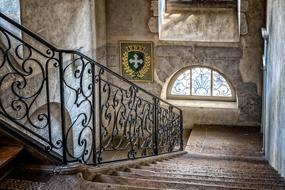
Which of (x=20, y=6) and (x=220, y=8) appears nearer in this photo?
(x=20, y=6)

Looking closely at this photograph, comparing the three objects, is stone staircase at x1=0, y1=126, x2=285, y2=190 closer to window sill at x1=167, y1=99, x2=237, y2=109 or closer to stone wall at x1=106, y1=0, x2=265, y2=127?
window sill at x1=167, y1=99, x2=237, y2=109

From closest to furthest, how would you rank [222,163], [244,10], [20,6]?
[20,6] < [222,163] < [244,10]

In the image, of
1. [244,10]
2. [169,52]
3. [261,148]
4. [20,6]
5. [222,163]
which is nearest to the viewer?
[20,6]

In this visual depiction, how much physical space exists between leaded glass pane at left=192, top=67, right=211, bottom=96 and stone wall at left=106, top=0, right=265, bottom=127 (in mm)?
326

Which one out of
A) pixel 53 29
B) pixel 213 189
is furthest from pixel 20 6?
pixel 213 189

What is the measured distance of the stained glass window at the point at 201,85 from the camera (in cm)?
888

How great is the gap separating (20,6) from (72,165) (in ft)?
9.13

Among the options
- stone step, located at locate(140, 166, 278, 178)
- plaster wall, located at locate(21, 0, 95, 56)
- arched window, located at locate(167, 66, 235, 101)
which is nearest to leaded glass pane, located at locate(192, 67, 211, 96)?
arched window, located at locate(167, 66, 235, 101)

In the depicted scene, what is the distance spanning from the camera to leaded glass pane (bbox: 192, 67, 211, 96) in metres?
8.88

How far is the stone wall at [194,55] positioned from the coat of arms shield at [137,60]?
0.30ft

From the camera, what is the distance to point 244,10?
8070mm

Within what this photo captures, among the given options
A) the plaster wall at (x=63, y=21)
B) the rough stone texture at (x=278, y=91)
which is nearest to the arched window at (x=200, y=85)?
the plaster wall at (x=63, y=21)

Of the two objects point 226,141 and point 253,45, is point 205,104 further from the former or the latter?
point 253,45

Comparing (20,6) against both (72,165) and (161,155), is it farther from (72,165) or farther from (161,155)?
(72,165)
